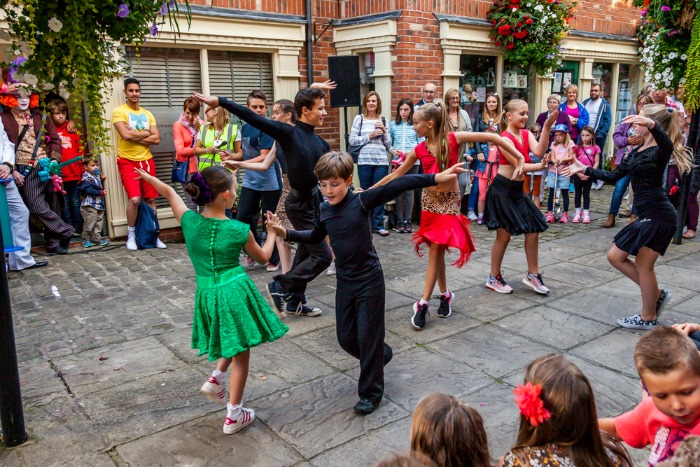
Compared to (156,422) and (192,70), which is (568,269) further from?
(192,70)

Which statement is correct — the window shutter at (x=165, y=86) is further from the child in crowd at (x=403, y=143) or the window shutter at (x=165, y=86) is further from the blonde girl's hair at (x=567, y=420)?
the blonde girl's hair at (x=567, y=420)

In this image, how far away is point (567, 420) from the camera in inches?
78.8

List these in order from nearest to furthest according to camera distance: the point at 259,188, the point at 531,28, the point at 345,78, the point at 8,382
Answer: the point at 8,382, the point at 259,188, the point at 345,78, the point at 531,28

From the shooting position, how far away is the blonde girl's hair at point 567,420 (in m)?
2.00

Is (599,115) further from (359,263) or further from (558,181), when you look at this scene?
(359,263)

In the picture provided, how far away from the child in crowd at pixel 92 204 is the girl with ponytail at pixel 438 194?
450 centimetres

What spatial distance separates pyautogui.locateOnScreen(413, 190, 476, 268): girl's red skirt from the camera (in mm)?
4952

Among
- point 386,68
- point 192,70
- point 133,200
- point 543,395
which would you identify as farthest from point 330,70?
point 543,395

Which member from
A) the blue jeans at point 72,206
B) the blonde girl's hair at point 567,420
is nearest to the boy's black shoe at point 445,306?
the blonde girl's hair at point 567,420

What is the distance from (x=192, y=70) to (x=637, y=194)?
622 cm

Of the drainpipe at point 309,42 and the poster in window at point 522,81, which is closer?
the drainpipe at point 309,42

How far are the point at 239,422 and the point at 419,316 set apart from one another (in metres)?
2.00

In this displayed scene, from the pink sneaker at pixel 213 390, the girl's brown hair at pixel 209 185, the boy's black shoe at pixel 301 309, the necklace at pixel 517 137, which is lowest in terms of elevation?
the boy's black shoe at pixel 301 309

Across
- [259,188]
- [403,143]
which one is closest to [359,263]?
[259,188]
